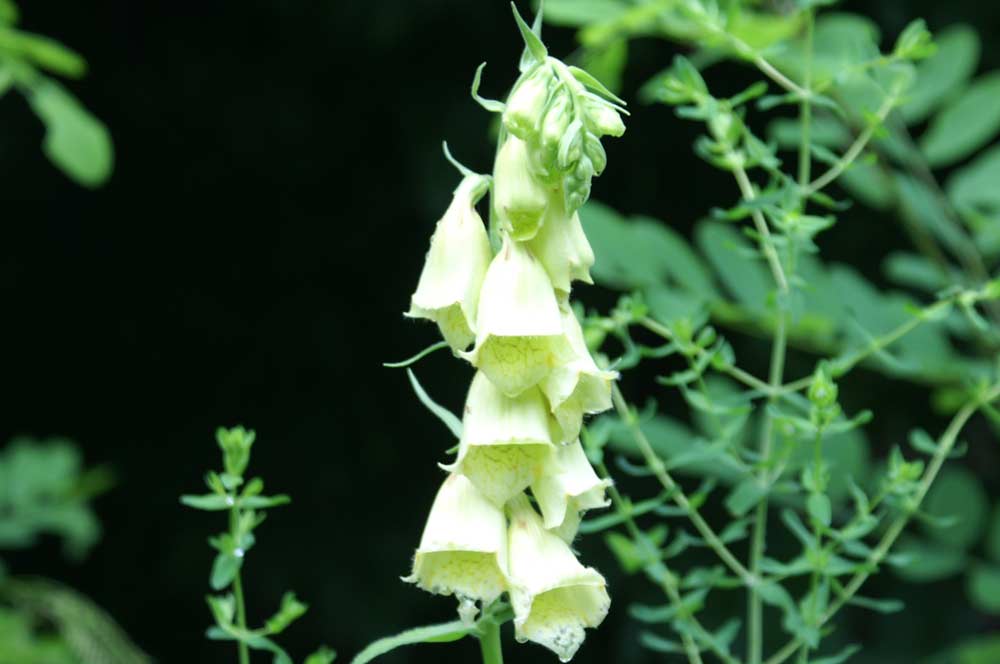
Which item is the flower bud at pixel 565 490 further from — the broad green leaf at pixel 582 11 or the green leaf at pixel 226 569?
the broad green leaf at pixel 582 11

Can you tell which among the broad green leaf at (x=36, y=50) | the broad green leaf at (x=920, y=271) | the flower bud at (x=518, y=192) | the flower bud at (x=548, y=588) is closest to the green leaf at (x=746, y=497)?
the flower bud at (x=548, y=588)

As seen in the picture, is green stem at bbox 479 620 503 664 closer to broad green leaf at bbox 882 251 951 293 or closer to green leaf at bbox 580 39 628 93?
green leaf at bbox 580 39 628 93

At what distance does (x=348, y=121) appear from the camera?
8.18ft

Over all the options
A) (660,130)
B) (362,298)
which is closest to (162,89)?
(362,298)

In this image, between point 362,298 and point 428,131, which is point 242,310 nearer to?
point 362,298

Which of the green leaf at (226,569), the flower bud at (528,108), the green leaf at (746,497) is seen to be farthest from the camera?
the green leaf at (746,497)

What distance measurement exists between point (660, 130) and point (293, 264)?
77 centimetres

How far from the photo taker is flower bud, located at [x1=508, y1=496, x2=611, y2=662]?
700 millimetres

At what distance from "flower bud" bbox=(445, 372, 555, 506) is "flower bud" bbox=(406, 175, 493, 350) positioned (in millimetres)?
37

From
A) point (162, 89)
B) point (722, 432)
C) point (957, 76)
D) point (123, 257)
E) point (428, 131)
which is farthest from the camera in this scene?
point (123, 257)

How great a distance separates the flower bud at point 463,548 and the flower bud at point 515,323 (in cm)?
7

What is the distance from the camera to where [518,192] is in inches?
26.5

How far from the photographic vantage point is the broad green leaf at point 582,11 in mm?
1393

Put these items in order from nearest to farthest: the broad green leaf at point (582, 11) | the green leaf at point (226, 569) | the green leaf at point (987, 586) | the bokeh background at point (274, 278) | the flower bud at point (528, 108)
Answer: the flower bud at point (528, 108), the green leaf at point (226, 569), the broad green leaf at point (582, 11), the green leaf at point (987, 586), the bokeh background at point (274, 278)
